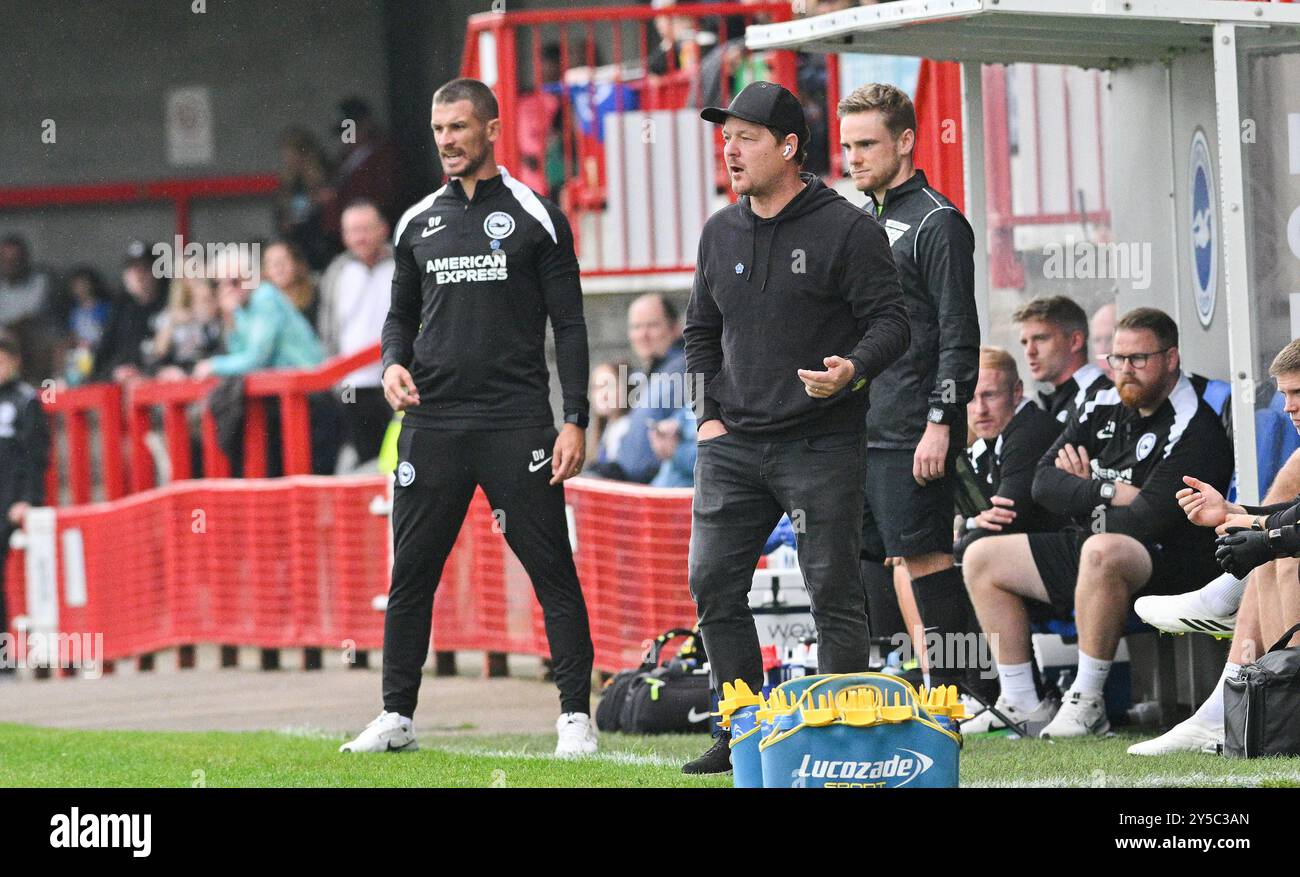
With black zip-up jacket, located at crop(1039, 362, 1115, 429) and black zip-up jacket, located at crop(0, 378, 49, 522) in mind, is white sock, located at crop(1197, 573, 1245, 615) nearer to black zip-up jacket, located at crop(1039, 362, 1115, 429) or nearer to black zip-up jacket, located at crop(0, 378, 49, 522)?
black zip-up jacket, located at crop(1039, 362, 1115, 429)

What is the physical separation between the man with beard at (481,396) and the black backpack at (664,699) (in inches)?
30.0

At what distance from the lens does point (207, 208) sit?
22.9 metres

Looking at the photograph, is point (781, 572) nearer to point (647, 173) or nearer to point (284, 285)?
point (647, 173)

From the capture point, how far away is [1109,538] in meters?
7.75

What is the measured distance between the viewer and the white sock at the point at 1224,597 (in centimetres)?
737

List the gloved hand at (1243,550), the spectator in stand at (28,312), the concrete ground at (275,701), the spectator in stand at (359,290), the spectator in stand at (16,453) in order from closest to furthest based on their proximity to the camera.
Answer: the gloved hand at (1243,550)
the concrete ground at (275,701)
the spectator in stand at (359,290)
the spectator in stand at (16,453)
the spectator in stand at (28,312)

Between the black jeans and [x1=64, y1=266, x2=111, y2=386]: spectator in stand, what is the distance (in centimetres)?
1506

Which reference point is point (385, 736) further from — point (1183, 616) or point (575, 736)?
point (1183, 616)

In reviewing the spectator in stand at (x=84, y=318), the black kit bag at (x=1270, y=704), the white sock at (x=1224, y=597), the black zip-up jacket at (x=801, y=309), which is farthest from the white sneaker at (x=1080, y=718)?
the spectator in stand at (x=84, y=318)

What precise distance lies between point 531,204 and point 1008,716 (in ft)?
7.91

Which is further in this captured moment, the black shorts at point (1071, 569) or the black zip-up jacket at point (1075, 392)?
the black zip-up jacket at point (1075, 392)

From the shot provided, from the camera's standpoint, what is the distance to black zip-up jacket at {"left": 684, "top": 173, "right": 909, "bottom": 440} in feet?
21.2

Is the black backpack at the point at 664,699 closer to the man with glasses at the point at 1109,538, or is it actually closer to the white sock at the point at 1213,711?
the man with glasses at the point at 1109,538

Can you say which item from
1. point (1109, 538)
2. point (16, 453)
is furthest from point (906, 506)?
point (16, 453)
